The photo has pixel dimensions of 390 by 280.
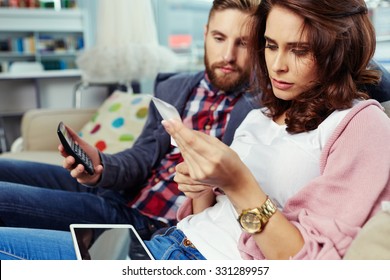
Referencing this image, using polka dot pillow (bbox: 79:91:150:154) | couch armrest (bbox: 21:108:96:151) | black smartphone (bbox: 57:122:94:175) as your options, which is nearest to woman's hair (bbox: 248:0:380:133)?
black smartphone (bbox: 57:122:94:175)

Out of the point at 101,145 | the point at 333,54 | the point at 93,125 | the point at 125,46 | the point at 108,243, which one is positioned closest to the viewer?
the point at 333,54

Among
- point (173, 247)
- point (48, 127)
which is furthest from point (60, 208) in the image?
point (48, 127)

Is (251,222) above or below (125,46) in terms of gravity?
above

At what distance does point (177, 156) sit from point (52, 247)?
0.34 metres

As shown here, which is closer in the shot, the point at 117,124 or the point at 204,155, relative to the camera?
the point at 204,155

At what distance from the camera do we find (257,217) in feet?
1.71

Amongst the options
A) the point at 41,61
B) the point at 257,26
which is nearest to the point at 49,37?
the point at 41,61

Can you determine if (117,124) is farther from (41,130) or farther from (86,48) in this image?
(86,48)

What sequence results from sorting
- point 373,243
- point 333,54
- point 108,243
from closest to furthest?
point 373,243
point 333,54
point 108,243

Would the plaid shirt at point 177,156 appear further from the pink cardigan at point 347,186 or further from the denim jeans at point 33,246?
the pink cardigan at point 347,186

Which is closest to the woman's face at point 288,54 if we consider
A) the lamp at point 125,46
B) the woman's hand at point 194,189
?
the woman's hand at point 194,189

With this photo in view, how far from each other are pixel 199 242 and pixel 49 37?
3403 millimetres

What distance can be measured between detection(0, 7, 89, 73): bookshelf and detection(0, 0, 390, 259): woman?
3.20 meters

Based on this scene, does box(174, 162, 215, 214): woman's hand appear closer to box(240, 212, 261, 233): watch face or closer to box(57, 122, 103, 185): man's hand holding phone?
box(240, 212, 261, 233): watch face
